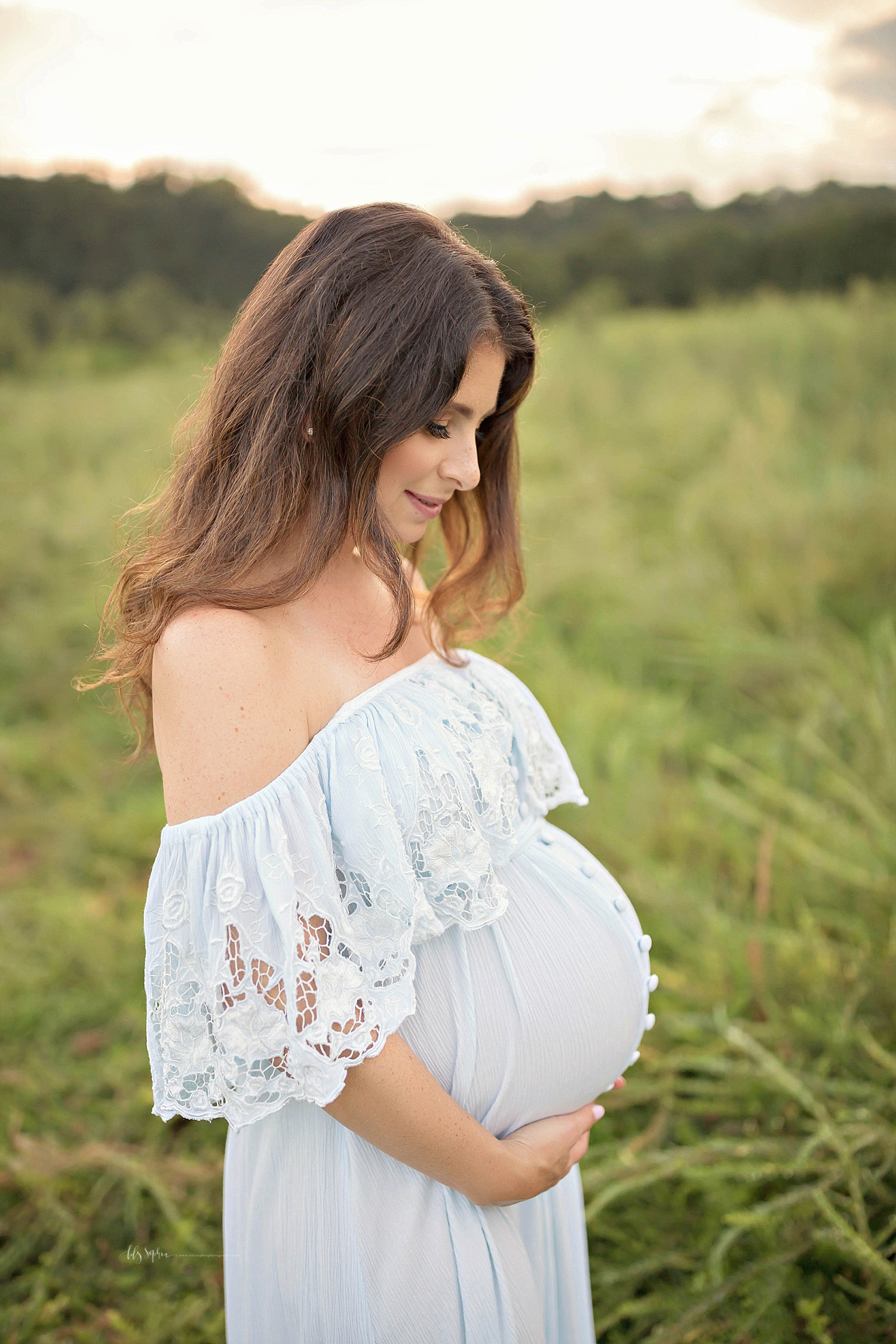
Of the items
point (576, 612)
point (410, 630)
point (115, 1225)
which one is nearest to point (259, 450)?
point (410, 630)

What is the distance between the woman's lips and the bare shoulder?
34 centimetres

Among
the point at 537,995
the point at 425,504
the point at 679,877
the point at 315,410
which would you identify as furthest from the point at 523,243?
the point at 537,995

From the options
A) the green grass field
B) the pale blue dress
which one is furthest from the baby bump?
Answer: the green grass field

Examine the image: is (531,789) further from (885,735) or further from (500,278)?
(885,735)

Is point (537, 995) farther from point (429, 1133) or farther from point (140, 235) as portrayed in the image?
point (140, 235)

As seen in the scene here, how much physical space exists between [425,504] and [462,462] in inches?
3.2

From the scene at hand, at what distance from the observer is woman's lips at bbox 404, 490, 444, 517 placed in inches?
45.8

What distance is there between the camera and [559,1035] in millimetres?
1158

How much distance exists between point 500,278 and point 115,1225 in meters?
2.30

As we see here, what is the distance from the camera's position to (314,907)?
92 centimetres

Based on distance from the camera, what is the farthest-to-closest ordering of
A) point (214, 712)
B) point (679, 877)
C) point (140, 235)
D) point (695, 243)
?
point (140, 235) → point (695, 243) → point (679, 877) → point (214, 712)

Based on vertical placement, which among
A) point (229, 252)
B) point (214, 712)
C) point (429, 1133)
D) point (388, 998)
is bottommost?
point (429, 1133)

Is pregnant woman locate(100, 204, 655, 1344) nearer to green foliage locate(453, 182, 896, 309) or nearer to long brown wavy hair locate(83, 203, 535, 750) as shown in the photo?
long brown wavy hair locate(83, 203, 535, 750)

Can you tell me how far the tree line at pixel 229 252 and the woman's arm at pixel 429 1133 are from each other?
7486mm
